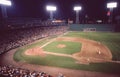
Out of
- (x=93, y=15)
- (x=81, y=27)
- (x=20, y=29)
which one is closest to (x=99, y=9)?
(x=93, y=15)

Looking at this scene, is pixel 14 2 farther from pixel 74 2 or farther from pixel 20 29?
pixel 74 2

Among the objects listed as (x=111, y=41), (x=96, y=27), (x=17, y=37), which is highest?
(x=96, y=27)

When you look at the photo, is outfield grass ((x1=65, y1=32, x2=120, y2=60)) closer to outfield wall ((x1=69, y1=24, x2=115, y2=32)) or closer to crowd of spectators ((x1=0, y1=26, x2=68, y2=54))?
outfield wall ((x1=69, y1=24, x2=115, y2=32))

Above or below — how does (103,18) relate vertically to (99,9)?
below

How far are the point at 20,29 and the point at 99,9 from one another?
5673cm

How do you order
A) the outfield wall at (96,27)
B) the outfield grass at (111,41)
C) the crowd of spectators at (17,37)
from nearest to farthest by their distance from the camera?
1. the outfield grass at (111,41)
2. the crowd of spectators at (17,37)
3. the outfield wall at (96,27)

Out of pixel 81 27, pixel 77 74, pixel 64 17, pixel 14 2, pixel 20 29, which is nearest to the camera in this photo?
pixel 77 74

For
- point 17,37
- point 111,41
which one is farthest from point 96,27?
point 17,37

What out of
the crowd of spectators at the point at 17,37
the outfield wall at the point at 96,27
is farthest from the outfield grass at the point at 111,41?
the crowd of spectators at the point at 17,37

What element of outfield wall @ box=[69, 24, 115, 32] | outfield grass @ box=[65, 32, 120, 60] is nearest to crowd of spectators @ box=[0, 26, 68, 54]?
outfield grass @ box=[65, 32, 120, 60]

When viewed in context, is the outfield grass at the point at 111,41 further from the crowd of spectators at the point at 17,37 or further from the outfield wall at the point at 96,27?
the crowd of spectators at the point at 17,37

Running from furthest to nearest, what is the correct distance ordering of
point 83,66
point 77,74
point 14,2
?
point 14,2 → point 83,66 → point 77,74

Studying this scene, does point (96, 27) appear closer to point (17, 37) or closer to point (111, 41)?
point (111, 41)

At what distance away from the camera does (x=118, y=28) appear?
4784cm
